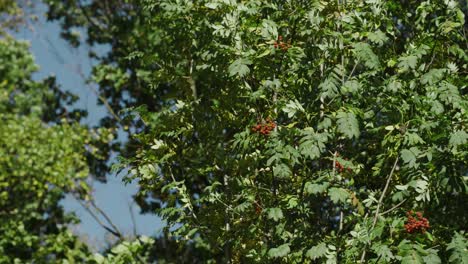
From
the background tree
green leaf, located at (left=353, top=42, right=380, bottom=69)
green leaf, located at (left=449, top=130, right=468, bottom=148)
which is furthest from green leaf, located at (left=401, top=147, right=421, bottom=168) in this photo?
green leaf, located at (left=353, top=42, right=380, bottom=69)

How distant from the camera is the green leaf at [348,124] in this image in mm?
5469

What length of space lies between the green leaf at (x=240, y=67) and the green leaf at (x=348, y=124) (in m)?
0.93

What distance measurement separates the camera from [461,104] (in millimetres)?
5633

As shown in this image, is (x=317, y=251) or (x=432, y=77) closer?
(x=317, y=251)

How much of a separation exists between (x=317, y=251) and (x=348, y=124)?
1164mm

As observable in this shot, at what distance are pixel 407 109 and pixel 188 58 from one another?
3.23 meters

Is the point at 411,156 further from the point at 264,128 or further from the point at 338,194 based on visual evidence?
the point at 264,128

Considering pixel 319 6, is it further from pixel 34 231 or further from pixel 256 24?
pixel 34 231

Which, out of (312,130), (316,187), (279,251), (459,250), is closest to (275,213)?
(279,251)

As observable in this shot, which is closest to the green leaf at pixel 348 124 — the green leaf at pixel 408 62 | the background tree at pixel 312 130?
the background tree at pixel 312 130

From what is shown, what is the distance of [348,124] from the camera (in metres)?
5.53

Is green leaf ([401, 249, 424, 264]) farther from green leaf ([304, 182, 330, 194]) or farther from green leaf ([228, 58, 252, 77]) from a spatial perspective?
green leaf ([228, 58, 252, 77])

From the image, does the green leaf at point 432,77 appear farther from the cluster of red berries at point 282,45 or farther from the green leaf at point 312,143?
the cluster of red berries at point 282,45

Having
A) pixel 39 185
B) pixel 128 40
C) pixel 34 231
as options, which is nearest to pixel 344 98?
pixel 128 40
